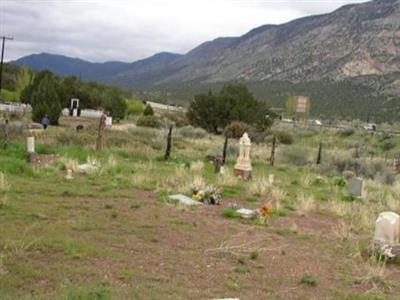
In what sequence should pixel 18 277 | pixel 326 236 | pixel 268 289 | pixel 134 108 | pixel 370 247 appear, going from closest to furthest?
pixel 18 277 → pixel 268 289 → pixel 370 247 → pixel 326 236 → pixel 134 108

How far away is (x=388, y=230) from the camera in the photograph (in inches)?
451

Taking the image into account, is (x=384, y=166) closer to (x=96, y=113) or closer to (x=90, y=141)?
(x=90, y=141)

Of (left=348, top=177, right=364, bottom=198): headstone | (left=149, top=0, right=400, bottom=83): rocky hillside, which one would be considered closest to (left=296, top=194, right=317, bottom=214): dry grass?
(left=348, top=177, right=364, bottom=198): headstone

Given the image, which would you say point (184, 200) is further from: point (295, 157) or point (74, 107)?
point (74, 107)

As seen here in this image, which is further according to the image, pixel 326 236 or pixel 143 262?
pixel 326 236

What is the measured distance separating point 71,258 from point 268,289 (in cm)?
280

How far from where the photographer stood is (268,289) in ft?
29.1

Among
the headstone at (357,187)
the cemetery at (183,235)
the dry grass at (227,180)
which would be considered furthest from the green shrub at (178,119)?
the headstone at (357,187)

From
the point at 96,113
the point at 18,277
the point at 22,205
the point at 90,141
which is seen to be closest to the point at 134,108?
the point at 96,113

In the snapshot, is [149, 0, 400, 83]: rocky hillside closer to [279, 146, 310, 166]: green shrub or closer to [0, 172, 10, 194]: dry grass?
[279, 146, 310, 166]: green shrub

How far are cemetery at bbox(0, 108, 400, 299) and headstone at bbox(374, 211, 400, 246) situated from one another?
17 millimetres

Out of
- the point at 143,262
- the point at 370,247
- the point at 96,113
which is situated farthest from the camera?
the point at 96,113

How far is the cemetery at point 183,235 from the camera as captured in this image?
8.65 meters

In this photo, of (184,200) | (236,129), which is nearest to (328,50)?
(236,129)
